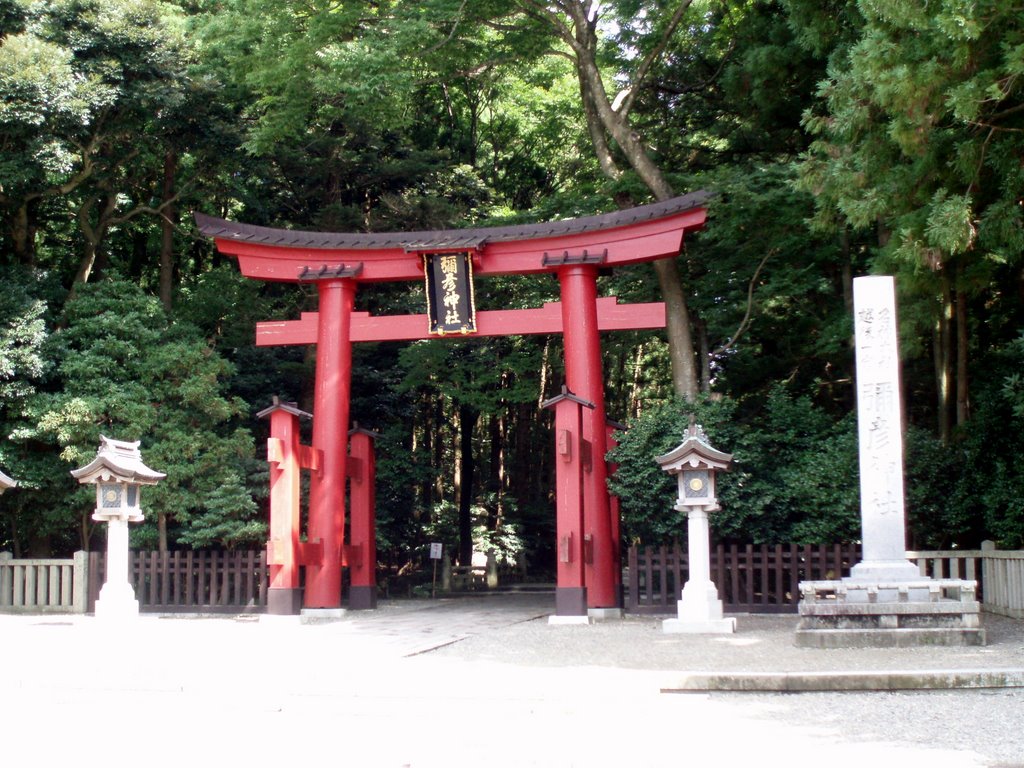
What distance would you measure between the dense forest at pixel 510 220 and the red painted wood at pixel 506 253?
3.25 feet

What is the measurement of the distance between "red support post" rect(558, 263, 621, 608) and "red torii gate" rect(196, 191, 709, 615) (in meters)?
0.01

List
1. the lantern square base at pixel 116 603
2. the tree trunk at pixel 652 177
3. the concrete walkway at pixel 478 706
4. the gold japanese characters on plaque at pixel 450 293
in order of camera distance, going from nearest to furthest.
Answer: the concrete walkway at pixel 478 706 → the lantern square base at pixel 116 603 → the gold japanese characters on plaque at pixel 450 293 → the tree trunk at pixel 652 177

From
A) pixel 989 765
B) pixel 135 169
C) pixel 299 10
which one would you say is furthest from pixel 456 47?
pixel 989 765

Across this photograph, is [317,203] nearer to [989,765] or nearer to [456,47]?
[456,47]

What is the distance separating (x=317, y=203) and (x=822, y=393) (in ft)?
38.6

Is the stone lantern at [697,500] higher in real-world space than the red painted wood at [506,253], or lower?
lower

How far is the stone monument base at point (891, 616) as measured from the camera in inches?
376

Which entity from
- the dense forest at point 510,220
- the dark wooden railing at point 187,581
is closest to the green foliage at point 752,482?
the dense forest at point 510,220

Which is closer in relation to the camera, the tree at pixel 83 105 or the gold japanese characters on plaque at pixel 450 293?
the gold japanese characters on plaque at pixel 450 293

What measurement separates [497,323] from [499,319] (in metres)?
0.07

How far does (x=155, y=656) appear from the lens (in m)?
9.56

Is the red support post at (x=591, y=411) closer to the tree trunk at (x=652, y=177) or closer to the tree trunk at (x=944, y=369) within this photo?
the tree trunk at (x=652, y=177)

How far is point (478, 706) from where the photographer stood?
723 cm

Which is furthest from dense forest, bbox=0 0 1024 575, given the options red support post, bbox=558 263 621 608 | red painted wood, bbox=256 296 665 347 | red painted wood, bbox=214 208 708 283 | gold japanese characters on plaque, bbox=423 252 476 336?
gold japanese characters on plaque, bbox=423 252 476 336
